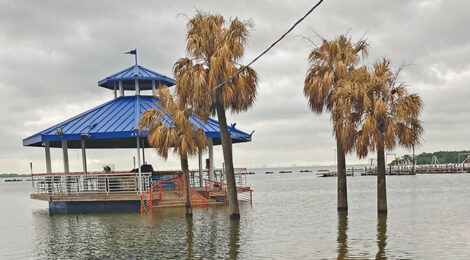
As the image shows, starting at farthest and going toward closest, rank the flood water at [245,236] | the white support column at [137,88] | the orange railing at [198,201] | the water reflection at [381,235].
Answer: the white support column at [137,88], the orange railing at [198,201], the flood water at [245,236], the water reflection at [381,235]

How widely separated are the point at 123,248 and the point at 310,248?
21.9 ft

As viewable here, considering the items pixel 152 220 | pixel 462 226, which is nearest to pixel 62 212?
pixel 152 220

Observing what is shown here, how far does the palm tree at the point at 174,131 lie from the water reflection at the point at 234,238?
4089 mm

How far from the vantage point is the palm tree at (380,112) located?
78.4 feet

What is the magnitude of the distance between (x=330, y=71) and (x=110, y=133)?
14.6m

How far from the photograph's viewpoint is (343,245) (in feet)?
60.2

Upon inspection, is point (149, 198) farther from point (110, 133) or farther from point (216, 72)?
point (216, 72)

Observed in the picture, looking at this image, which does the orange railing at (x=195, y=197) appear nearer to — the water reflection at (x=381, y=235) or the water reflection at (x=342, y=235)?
the water reflection at (x=342, y=235)

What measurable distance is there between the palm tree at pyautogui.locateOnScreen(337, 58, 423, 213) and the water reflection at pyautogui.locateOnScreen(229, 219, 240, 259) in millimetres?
6659

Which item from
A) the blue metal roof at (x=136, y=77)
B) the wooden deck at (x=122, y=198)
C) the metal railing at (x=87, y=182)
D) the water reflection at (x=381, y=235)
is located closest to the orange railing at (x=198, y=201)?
the wooden deck at (x=122, y=198)

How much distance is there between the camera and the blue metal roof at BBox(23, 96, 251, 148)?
33250 mm

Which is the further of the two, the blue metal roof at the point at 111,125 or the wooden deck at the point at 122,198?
the blue metal roof at the point at 111,125

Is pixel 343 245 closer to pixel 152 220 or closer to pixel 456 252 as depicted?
pixel 456 252

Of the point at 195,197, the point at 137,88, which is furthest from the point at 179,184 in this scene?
the point at 137,88
